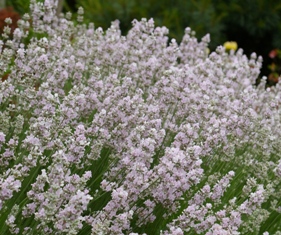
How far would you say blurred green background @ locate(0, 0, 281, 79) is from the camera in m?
9.62

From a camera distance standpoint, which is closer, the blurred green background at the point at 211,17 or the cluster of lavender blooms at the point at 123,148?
the cluster of lavender blooms at the point at 123,148

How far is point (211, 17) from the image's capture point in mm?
9992

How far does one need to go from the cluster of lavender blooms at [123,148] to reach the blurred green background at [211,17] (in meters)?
5.06

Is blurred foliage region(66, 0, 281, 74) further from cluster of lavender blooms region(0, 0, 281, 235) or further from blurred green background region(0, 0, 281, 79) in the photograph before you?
cluster of lavender blooms region(0, 0, 281, 235)

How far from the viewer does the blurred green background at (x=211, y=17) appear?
962 centimetres

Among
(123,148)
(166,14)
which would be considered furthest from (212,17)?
(123,148)

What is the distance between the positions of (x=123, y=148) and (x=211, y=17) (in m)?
7.33

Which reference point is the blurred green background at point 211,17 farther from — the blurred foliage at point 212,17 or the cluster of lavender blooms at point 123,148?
the cluster of lavender blooms at point 123,148

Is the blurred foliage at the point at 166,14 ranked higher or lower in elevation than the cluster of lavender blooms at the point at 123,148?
higher

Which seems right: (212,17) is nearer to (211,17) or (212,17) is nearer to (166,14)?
(211,17)

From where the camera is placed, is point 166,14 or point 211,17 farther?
point 211,17

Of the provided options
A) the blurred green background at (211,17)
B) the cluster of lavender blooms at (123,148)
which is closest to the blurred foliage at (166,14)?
the blurred green background at (211,17)

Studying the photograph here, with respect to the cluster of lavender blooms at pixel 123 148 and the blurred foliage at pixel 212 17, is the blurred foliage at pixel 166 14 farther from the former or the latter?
the cluster of lavender blooms at pixel 123 148

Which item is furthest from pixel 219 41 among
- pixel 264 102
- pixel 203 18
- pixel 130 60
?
pixel 130 60
